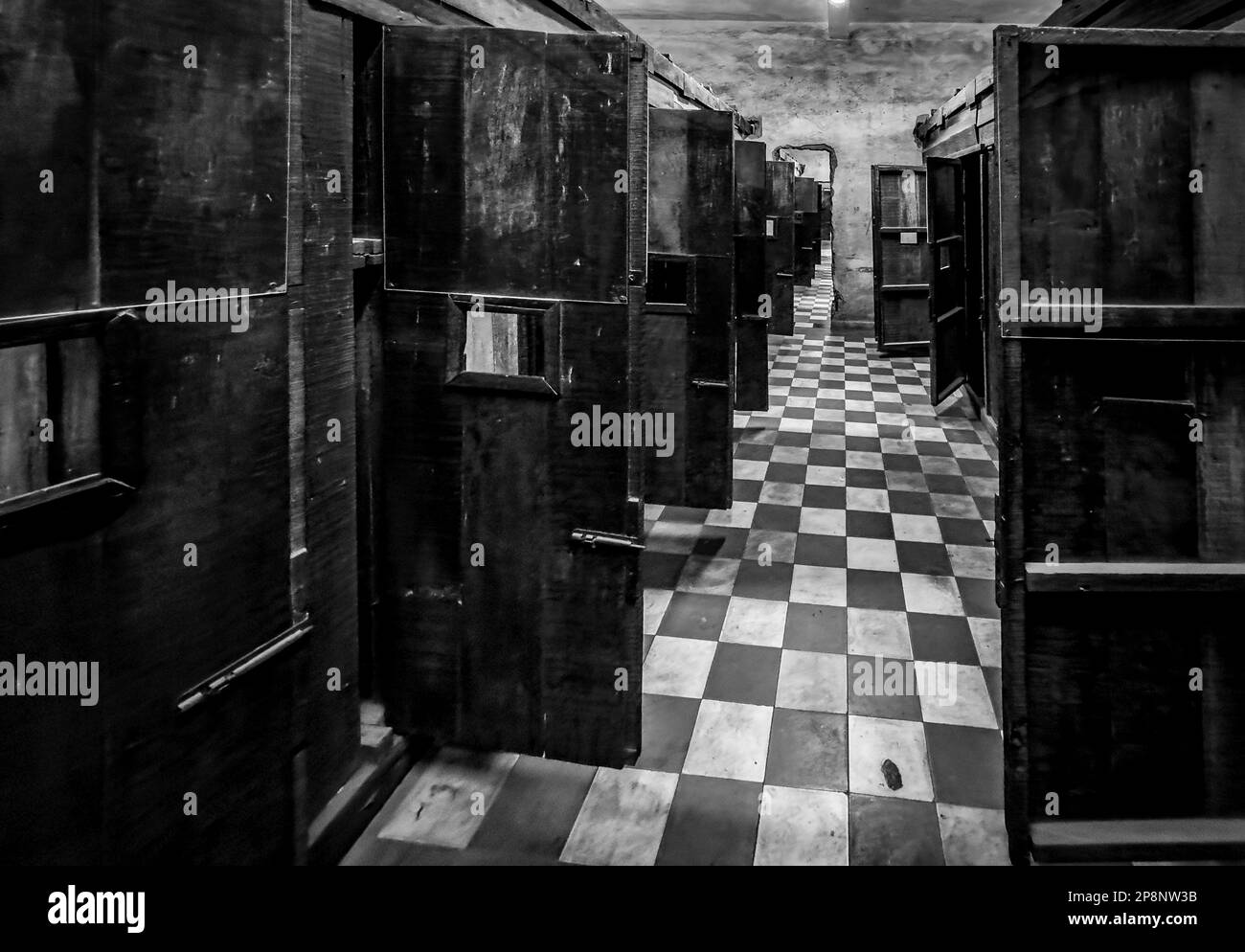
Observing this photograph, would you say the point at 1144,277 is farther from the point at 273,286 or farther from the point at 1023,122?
the point at 273,286

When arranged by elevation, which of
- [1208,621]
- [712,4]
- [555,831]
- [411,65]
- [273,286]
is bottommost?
[555,831]

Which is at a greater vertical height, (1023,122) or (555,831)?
(1023,122)

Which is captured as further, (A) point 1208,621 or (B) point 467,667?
(B) point 467,667

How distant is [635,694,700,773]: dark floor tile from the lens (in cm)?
251

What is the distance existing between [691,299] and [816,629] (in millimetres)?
1769

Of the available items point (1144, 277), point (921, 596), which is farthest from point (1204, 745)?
point (921, 596)

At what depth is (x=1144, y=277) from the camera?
6.05ft

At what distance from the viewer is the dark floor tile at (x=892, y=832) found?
2088mm

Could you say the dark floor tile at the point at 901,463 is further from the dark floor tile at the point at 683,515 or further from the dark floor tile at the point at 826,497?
the dark floor tile at the point at 683,515

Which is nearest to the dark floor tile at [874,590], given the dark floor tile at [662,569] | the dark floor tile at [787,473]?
the dark floor tile at [662,569]

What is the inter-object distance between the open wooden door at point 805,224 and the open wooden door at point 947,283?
7.33m

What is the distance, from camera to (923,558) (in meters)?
4.04

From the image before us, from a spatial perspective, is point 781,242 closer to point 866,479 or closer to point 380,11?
point 866,479
